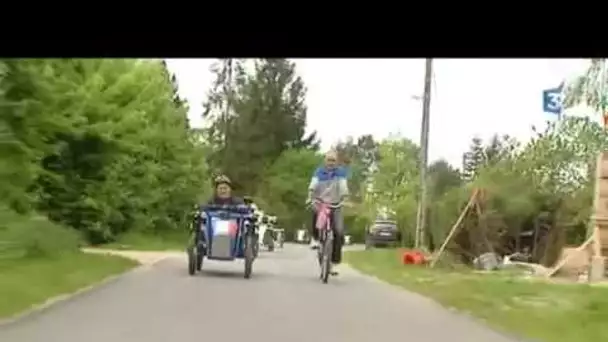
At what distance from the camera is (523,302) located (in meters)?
13.6

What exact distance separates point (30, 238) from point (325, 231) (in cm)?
493

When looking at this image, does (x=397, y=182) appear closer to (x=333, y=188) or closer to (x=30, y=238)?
(x=30, y=238)

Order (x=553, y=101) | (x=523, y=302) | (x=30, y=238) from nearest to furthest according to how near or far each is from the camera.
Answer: (x=523, y=302) < (x=30, y=238) < (x=553, y=101)

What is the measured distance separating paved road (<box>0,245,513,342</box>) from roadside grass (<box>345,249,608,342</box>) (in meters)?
0.37

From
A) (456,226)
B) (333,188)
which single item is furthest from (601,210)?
(333,188)

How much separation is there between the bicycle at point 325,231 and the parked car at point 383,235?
25.7 m

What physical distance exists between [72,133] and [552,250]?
11.0 metres

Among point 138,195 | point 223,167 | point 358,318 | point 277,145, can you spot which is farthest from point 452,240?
point 277,145

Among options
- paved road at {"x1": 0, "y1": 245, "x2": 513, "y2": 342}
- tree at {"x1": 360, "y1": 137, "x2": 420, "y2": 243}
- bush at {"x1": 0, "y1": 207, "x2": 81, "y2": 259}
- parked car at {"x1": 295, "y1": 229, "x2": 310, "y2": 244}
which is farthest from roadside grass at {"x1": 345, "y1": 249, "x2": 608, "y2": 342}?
parked car at {"x1": 295, "y1": 229, "x2": 310, "y2": 244}

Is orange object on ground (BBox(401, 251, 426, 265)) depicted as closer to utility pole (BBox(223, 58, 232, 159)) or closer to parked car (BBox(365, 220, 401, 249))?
parked car (BBox(365, 220, 401, 249))

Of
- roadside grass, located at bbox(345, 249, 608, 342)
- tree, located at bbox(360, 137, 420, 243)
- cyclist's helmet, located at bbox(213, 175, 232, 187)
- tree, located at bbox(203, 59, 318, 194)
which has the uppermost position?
tree, located at bbox(203, 59, 318, 194)

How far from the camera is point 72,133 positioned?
2067 cm

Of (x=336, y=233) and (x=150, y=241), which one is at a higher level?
(x=336, y=233)

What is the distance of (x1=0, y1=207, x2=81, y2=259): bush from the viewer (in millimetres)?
15859
